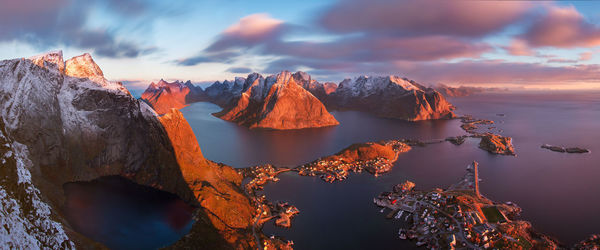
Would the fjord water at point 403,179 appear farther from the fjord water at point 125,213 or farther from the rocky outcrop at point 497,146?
the fjord water at point 125,213

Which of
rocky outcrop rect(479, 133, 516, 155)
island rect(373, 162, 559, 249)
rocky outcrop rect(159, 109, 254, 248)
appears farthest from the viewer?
rocky outcrop rect(479, 133, 516, 155)

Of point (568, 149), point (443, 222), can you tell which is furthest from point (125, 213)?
point (568, 149)

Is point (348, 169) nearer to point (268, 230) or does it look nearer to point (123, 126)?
point (268, 230)

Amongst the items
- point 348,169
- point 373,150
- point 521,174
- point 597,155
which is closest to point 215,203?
point 348,169

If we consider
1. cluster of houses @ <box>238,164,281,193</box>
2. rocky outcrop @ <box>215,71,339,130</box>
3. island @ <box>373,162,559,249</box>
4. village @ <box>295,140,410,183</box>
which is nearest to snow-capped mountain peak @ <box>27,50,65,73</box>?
cluster of houses @ <box>238,164,281,193</box>

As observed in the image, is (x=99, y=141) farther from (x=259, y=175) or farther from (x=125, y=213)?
(x=259, y=175)

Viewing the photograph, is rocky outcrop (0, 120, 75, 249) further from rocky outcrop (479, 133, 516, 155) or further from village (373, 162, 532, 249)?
rocky outcrop (479, 133, 516, 155)
